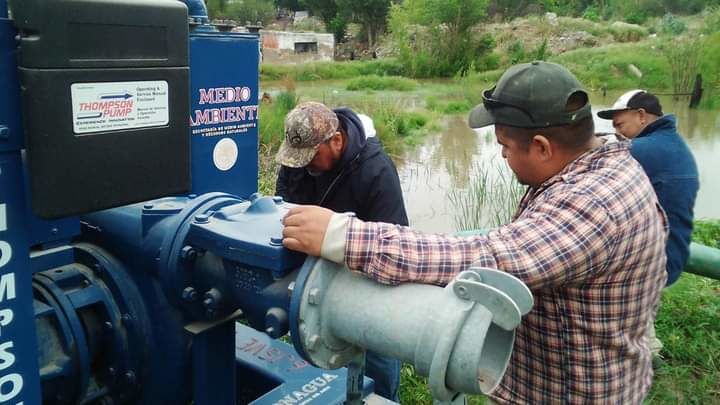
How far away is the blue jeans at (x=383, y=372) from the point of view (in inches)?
96.1

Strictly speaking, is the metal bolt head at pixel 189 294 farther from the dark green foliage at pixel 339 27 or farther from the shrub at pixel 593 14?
the dark green foliage at pixel 339 27

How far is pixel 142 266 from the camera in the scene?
1546 millimetres

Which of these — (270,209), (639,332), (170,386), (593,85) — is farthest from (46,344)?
(593,85)

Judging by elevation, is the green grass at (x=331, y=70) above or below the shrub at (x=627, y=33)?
below

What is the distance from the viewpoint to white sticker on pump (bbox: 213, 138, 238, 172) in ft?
10.2

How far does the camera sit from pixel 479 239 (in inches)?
48.8

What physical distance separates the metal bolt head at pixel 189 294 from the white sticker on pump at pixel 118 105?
1.26 ft

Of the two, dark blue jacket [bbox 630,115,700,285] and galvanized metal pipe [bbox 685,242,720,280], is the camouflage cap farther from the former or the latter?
galvanized metal pipe [bbox 685,242,720,280]

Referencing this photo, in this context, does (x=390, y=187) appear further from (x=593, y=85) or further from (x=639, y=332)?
(x=593, y=85)

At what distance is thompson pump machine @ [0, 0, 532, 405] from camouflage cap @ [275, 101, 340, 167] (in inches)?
35.5

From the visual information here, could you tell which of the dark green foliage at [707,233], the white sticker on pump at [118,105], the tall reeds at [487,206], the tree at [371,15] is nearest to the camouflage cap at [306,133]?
the white sticker on pump at [118,105]

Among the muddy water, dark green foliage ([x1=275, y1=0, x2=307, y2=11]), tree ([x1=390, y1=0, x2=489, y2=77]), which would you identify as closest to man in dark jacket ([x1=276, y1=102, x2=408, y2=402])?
the muddy water

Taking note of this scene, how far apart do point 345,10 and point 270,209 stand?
39989 mm

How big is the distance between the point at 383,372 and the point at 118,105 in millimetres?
1641
